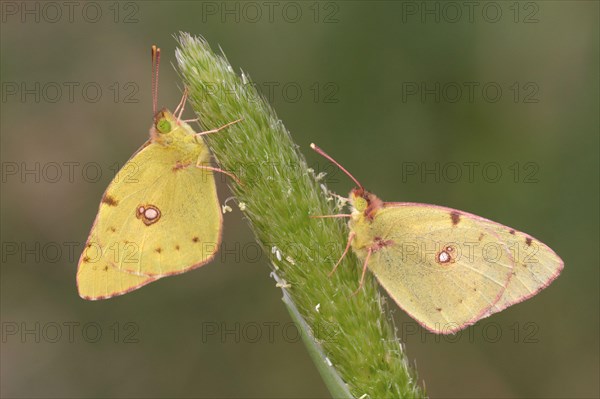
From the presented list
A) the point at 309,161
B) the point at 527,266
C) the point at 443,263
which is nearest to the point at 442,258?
the point at 443,263

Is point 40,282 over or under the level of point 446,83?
under

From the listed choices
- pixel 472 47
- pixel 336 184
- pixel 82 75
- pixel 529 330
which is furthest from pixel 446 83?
pixel 82 75

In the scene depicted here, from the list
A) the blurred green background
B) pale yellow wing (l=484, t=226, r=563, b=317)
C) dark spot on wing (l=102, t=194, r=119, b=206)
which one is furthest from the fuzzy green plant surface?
the blurred green background

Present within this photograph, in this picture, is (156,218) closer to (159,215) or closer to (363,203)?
(159,215)

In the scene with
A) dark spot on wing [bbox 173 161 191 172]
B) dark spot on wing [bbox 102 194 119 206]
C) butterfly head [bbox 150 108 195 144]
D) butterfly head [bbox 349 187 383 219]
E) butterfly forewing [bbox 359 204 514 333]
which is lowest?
butterfly forewing [bbox 359 204 514 333]

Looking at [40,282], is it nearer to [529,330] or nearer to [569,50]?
[529,330]

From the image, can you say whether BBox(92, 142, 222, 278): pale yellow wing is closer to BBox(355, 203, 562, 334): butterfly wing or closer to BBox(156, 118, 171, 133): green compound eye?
BBox(156, 118, 171, 133): green compound eye

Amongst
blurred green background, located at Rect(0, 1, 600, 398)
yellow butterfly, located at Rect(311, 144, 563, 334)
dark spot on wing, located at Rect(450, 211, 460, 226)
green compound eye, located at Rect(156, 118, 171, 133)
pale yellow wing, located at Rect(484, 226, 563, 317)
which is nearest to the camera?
pale yellow wing, located at Rect(484, 226, 563, 317)
